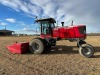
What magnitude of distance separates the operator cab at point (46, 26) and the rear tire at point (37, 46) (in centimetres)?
117

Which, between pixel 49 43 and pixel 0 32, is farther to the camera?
pixel 0 32

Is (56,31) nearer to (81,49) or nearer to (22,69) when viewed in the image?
(81,49)

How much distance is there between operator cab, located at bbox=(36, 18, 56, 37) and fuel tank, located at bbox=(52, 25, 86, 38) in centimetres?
47

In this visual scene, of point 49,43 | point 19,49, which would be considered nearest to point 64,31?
point 49,43

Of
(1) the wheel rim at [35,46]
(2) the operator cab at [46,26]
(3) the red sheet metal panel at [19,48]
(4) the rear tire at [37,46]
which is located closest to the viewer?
(3) the red sheet metal panel at [19,48]

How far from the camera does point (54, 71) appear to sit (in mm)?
7285

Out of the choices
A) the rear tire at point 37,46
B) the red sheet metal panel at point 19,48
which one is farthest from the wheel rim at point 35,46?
the red sheet metal panel at point 19,48

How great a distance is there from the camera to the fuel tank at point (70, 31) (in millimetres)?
12320

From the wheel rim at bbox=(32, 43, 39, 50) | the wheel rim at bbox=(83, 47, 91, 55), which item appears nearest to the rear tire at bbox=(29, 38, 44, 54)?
the wheel rim at bbox=(32, 43, 39, 50)

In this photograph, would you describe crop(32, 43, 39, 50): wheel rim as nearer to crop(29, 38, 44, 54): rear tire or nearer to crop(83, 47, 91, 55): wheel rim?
crop(29, 38, 44, 54): rear tire

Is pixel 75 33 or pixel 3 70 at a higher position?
pixel 75 33

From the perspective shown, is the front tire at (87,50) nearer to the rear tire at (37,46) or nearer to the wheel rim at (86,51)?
the wheel rim at (86,51)

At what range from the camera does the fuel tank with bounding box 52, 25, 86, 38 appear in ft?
40.4

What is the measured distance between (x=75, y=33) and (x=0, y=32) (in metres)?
73.6
